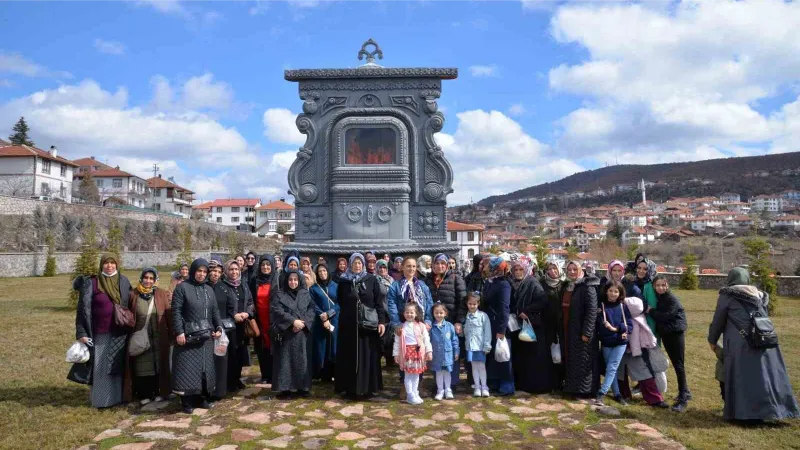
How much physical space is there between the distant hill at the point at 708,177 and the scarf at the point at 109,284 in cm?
12522

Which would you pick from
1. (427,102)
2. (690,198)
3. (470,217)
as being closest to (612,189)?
(690,198)

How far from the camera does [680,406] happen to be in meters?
5.39

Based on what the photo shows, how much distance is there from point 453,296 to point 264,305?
7.78 feet

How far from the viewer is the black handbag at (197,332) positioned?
523cm

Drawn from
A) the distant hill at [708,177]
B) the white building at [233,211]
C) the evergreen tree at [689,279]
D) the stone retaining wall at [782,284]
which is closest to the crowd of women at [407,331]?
the stone retaining wall at [782,284]

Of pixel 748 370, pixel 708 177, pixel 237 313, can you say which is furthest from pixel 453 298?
pixel 708 177

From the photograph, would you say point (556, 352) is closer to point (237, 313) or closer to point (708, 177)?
point (237, 313)

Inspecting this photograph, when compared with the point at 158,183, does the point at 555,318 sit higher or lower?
lower

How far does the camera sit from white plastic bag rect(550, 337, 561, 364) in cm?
589

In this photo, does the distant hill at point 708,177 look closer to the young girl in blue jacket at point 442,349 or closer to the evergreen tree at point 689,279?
the evergreen tree at point 689,279

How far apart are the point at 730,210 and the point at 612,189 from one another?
147ft

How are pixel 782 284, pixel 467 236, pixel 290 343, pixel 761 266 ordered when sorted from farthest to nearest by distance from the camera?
pixel 467 236
pixel 782 284
pixel 761 266
pixel 290 343

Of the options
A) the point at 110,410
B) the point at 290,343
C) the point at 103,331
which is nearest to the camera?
the point at 110,410

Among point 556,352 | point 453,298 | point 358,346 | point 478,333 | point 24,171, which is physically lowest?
point 556,352
